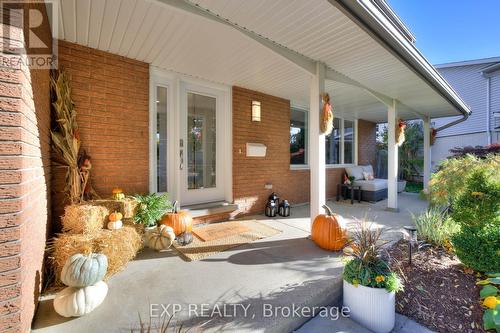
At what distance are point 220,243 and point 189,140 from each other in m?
1.97

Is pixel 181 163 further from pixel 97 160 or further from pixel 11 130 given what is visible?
pixel 11 130

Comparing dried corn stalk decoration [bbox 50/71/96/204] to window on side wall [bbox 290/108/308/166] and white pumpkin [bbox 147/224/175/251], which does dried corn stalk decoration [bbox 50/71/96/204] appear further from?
window on side wall [bbox 290/108/308/166]

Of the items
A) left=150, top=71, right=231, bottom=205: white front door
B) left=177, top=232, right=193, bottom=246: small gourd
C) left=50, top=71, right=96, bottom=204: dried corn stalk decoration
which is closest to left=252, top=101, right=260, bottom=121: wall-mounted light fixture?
left=150, top=71, right=231, bottom=205: white front door

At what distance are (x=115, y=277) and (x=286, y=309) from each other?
1739 mm

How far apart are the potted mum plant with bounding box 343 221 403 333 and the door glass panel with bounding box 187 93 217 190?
9.90 ft

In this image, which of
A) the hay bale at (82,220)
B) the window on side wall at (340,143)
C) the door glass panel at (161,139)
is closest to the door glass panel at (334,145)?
the window on side wall at (340,143)

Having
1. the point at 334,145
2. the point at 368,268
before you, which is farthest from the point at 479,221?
the point at 334,145

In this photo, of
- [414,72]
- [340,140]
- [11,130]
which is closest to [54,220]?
[11,130]

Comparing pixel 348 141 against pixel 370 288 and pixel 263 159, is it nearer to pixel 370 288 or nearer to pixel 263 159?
pixel 263 159

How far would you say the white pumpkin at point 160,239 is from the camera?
297 centimetres

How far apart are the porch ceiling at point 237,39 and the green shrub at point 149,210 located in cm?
207

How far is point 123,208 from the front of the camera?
283 cm

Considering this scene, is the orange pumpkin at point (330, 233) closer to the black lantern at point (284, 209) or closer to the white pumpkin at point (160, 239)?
the black lantern at point (284, 209)

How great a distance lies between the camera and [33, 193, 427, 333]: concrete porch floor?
171cm
